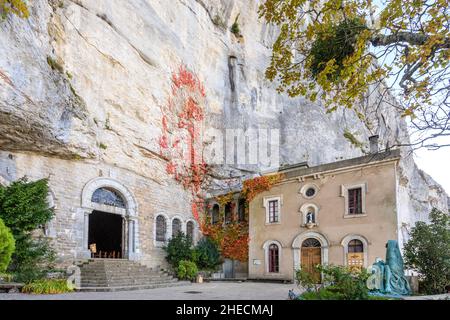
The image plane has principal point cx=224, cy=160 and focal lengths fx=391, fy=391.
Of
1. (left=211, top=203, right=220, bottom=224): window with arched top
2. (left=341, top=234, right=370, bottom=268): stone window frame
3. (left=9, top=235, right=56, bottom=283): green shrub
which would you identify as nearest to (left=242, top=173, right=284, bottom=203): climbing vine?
(left=211, top=203, right=220, bottom=224): window with arched top

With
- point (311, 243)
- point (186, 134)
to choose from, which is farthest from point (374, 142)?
point (186, 134)

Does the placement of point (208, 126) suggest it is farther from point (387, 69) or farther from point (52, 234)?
point (387, 69)

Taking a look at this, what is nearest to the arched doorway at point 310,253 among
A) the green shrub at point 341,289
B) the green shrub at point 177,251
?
the green shrub at point 177,251

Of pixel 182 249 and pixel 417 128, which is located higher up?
pixel 417 128

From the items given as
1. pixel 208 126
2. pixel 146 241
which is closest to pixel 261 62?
pixel 208 126

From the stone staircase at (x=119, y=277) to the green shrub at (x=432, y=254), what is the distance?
30.8 feet

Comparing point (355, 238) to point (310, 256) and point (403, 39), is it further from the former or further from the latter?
point (403, 39)

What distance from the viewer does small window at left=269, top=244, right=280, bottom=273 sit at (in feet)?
63.9

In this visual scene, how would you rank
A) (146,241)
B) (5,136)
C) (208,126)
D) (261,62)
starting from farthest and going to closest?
(261,62) → (208,126) → (146,241) → (5,136)

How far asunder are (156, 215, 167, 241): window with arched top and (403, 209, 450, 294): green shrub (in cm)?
1147

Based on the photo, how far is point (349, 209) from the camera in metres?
17.3

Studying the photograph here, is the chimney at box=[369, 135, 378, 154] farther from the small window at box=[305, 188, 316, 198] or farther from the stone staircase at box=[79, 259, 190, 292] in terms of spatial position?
the stone staircase at box=[79, 259, 190, 292]

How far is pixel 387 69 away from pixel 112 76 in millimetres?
13795

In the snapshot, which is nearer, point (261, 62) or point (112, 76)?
point (112, 76)
